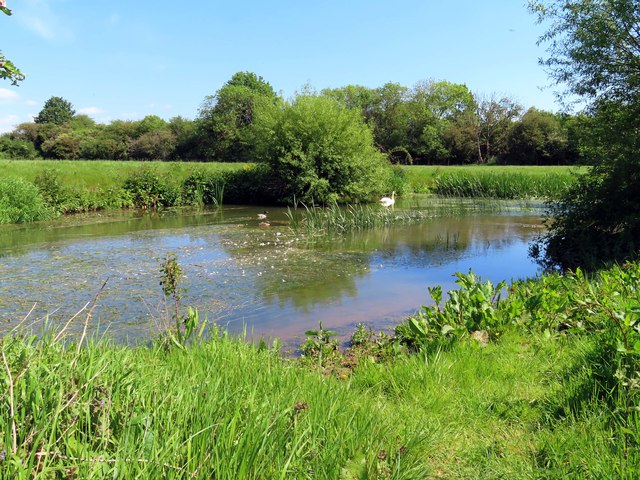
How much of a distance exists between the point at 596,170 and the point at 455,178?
18917mm

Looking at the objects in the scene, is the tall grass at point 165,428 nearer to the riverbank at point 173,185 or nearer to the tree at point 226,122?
the riverbank at point 173,185

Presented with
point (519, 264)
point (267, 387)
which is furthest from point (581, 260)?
point (267, 387)

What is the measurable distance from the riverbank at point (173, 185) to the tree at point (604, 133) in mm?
13636

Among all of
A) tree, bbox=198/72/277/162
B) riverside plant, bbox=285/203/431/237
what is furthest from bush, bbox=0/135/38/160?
riverside plant, bbox=285/203/431/237

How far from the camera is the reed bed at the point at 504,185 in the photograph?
85.2 ft

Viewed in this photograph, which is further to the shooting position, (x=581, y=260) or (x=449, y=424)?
(x=581, y=260)

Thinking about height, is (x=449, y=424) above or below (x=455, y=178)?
below

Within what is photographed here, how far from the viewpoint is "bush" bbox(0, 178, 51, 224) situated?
59.0 ft

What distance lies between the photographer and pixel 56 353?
2.66 m

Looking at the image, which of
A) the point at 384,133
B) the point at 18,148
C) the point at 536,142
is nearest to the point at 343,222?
the point at 536,142

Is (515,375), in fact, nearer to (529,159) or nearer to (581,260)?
(581,260)

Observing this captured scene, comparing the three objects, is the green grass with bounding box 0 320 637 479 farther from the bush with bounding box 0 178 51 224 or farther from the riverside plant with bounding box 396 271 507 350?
the bush with bounding box 0 178 51 224

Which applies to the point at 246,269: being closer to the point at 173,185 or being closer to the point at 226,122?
the point at 173,185

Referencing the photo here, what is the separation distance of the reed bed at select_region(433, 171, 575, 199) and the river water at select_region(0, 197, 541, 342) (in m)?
7.76
